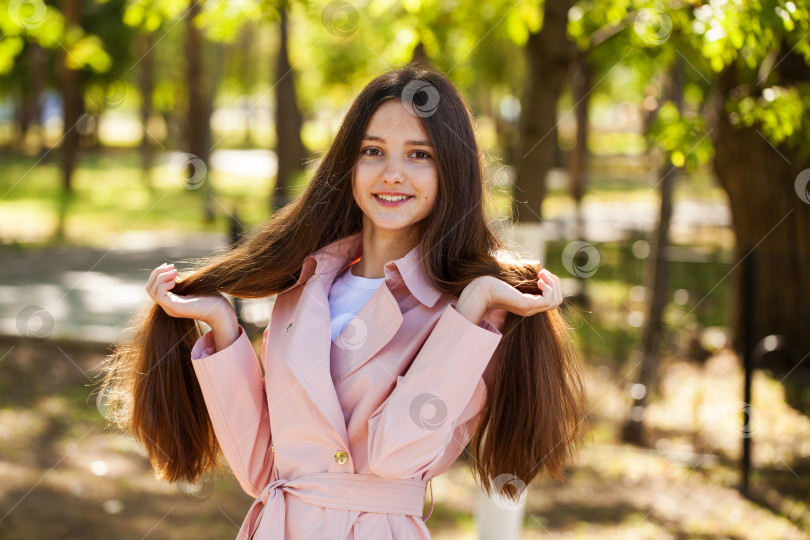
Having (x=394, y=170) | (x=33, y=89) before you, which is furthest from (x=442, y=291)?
(x=33, y=89)

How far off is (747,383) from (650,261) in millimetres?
1204

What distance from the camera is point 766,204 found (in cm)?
773

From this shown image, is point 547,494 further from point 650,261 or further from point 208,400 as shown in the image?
point 208,400

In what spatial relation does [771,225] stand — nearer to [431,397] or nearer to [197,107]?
[431,397]

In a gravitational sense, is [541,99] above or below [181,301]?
above

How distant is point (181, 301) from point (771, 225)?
6767mm

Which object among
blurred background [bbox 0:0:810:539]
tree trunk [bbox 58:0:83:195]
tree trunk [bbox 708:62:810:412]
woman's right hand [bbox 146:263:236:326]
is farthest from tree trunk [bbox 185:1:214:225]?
woman's right hand [bbox 146:263:236:326]

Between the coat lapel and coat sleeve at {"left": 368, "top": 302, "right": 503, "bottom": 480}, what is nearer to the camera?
coat sleeve at {"left": 368, "top": 302, "right": 503, "bottom": 480}

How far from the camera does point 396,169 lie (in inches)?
82.6

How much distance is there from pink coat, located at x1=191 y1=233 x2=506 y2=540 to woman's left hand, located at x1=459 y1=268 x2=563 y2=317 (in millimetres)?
67

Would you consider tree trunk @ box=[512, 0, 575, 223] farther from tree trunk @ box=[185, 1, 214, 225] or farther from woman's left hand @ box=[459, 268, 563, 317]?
tree trunk @ box=[185, 1, 214, 225]

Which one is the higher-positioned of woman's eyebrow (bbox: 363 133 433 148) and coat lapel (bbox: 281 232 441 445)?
woman's eyebrow (bbox: 363 133 433 148)

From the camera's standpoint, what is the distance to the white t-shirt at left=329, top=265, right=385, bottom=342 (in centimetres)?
224

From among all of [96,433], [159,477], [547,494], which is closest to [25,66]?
[96,433]
